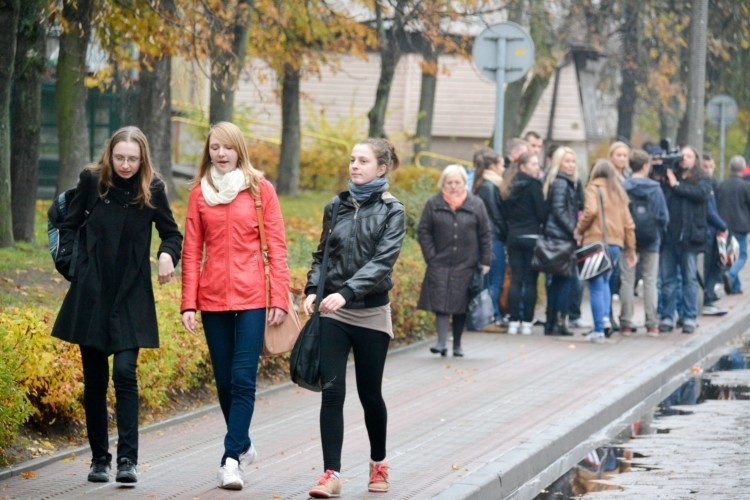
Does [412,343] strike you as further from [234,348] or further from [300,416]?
[234,348]

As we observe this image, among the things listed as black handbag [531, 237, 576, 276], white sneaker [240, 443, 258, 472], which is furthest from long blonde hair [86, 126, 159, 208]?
black handbag [531, 237, 576, 276]

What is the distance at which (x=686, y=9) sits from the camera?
94.8ft

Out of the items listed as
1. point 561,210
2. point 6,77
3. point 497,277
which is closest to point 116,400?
point 6,77

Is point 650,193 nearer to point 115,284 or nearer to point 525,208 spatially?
point 525,208

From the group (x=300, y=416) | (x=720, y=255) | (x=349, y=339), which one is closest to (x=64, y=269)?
(x=349, y=339)

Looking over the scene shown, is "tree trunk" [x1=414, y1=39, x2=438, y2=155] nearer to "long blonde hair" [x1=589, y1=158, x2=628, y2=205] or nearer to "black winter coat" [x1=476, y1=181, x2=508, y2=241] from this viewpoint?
"black winter coat" [x1=476, y1=181, x2=508, y2=241]

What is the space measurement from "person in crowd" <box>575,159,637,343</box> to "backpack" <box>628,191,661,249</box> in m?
0.30

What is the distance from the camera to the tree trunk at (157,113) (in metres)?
20.1

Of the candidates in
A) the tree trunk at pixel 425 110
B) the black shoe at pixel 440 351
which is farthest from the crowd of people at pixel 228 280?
the tree trunk at pixel 425 110

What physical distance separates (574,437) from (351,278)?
10.5 ft

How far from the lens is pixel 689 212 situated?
54.1 feet

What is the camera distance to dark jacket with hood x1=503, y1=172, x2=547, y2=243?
50.4 feet

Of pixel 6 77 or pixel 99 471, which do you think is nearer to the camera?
pixel 99 471

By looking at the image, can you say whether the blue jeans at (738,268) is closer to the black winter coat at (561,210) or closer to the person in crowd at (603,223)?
the person in crowd at (603,223)
